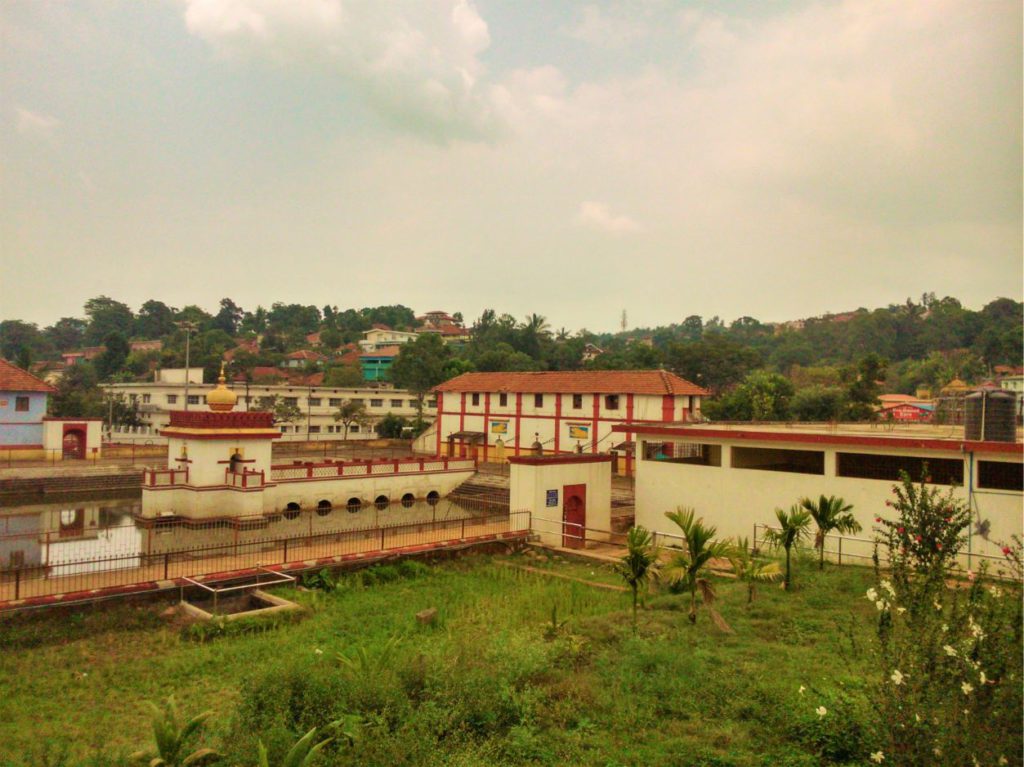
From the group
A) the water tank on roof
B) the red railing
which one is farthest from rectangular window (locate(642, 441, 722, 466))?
the red railing

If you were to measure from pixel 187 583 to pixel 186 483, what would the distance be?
13447 millimetres

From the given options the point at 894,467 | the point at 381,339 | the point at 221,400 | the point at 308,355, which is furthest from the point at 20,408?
the point at 381,339

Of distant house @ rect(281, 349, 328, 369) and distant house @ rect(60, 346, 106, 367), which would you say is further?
distant house @ rect(281, 349, 328, 369)

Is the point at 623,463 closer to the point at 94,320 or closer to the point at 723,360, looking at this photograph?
the point at 723,360

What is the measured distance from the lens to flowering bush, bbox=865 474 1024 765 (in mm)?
5879

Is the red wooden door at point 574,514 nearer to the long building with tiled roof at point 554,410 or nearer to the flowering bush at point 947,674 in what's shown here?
the long building with tiled roof at point 554,410

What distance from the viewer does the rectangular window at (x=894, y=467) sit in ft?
60.6

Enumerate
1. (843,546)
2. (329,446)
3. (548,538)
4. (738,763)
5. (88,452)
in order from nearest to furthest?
(738,763)
(843,546)
(548,538)
(88,452)
(329,446)

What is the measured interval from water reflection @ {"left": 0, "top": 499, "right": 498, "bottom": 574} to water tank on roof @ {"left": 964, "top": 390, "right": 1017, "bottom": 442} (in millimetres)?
14734

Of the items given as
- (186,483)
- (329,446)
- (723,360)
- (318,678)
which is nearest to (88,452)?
(329,446)

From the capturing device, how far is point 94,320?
365 feet

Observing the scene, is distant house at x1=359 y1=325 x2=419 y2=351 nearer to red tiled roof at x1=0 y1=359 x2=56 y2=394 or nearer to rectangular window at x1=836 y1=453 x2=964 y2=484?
red tiled roof at x1=0 y1=359 x2=56 y2=394

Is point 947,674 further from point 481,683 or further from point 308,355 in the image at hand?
point 308,355

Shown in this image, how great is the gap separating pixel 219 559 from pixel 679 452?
50.0 feet
